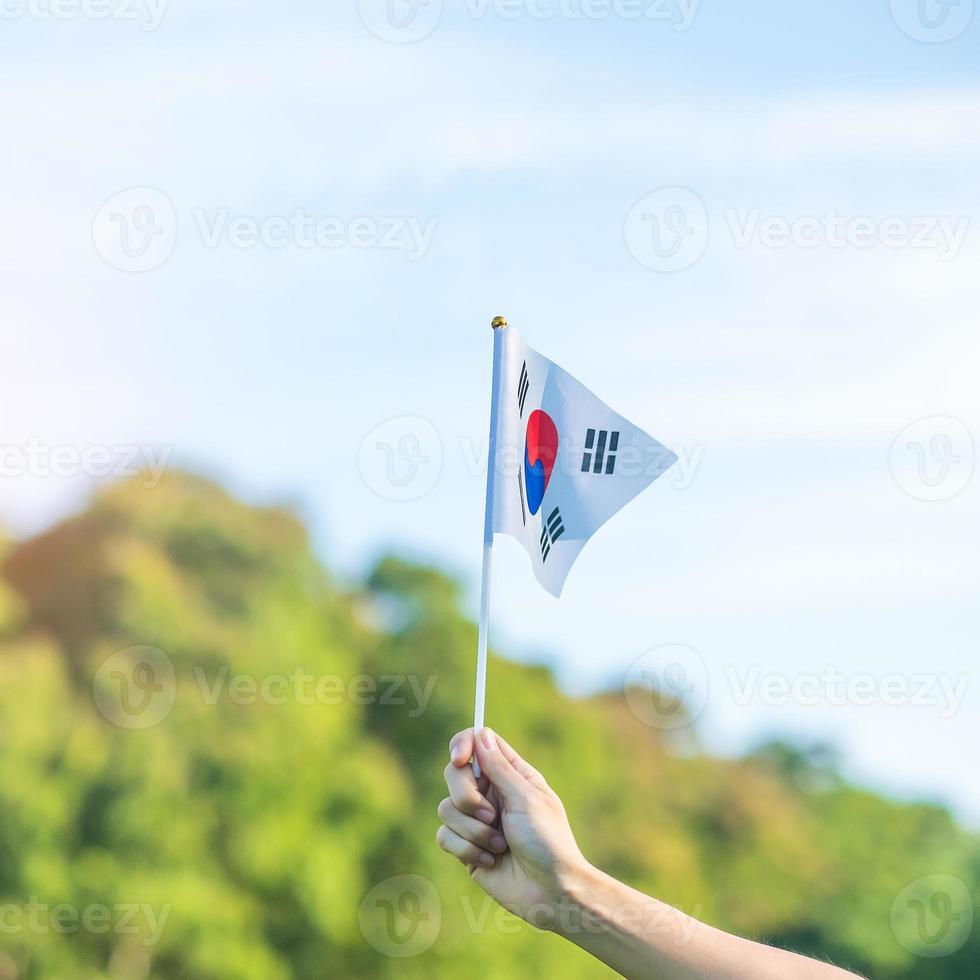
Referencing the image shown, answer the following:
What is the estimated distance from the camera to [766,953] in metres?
2.34

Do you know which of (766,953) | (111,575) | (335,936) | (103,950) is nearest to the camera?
(766,953)

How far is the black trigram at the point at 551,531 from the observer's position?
355 centimetres

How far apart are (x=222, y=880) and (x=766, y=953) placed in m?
24.6

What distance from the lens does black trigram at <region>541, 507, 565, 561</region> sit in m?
3.55

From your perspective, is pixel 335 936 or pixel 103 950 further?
pixel 335 936

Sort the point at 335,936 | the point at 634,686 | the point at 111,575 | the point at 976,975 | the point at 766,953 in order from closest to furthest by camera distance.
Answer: the point at 766,953 → the point at 335,936 → the point at 111,575 → the point at 634,686 → the point at 976,975

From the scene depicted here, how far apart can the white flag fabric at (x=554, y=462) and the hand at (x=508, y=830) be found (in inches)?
29.8

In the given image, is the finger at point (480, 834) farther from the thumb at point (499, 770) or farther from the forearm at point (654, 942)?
the forearm at point (654, 942)

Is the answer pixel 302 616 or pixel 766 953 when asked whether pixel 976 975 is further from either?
pixel 766 953

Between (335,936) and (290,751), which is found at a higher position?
(290,751)

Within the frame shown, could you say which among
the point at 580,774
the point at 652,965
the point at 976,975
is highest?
the point at 652,965

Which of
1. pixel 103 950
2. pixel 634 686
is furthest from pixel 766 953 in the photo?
pixel 634 686
